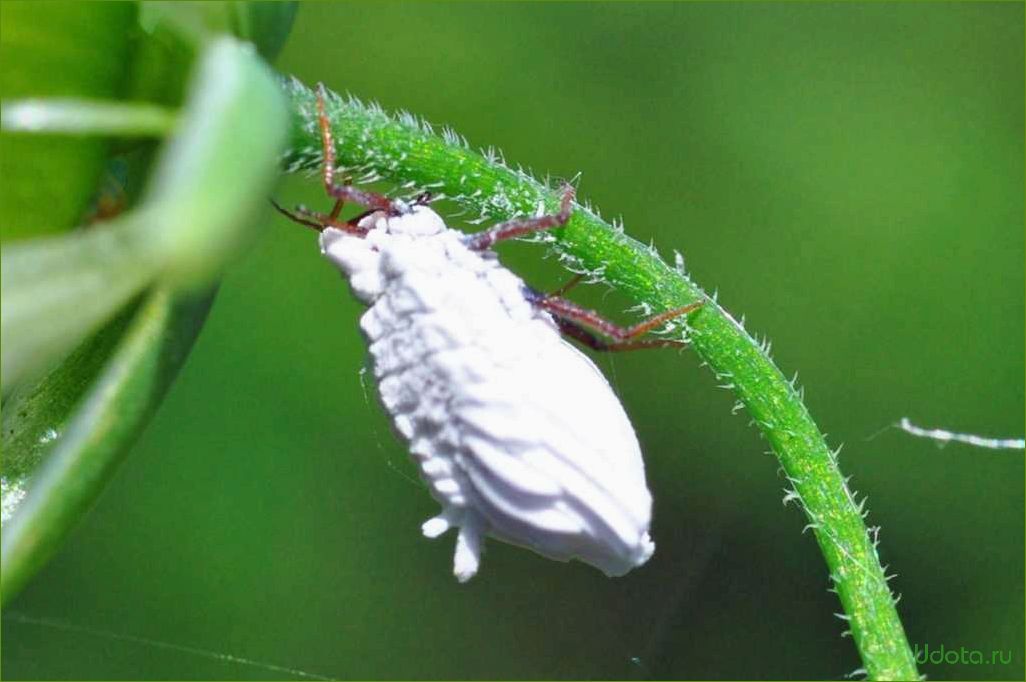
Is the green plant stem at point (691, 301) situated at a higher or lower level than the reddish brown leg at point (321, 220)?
lower

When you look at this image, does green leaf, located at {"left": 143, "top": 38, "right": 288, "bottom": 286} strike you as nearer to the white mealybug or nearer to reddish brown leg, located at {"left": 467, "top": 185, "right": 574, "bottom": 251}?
the white mealybug

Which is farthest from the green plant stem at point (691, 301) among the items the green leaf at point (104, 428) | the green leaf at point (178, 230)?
the green leaf at point (178, 230)

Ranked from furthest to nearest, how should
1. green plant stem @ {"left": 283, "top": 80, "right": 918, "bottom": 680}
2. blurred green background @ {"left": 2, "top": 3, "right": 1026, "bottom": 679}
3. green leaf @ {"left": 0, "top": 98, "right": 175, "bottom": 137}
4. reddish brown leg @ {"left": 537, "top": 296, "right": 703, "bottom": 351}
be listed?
blurred green background @ {"left": 2, "top": 3, "right": 1026, "bottom": 679}, reddish brown leg @ {"left": 537, "top": 296, "right": 703, "bottom": 351}, green plant stem @ {"left": 283, "top": 80, "right": 918, "bottom": 680}, green leaf @ {"left": 0, "top": 98, "right": 175, "bottom": 137}

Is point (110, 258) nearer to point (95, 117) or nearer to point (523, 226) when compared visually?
point (95, 117)

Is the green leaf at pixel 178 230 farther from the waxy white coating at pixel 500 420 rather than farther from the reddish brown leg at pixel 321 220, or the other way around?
the reddish brown leg at pixel 321 220

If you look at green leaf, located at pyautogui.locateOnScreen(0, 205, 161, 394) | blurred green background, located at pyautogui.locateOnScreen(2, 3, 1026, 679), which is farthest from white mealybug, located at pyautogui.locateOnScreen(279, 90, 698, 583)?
blurred green background, located at pyautogui.locateOnScreen(2, 3, 1026, 679)

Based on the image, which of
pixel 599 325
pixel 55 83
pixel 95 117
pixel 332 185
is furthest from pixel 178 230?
pixel 599 325

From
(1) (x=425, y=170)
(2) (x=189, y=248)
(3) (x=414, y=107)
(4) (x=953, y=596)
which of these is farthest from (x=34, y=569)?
(4) (x=953, y=596)
